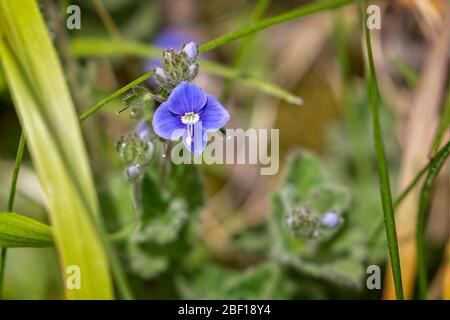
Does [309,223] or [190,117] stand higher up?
[190,117]

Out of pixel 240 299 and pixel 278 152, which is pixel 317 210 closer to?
pixel 240 299

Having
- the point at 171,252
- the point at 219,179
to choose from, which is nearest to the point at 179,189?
the point at 171,252

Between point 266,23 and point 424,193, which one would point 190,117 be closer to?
point 266,23

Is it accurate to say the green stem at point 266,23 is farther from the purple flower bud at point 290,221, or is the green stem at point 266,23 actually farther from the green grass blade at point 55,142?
the purple flower bud at point 290,221

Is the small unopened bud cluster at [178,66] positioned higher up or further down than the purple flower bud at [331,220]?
higher up

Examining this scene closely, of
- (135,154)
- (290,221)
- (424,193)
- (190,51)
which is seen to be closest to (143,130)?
(135,154)

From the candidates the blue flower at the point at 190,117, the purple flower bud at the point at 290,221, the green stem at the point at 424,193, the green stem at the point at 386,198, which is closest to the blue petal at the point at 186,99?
the blue flower at the point at 190,117
